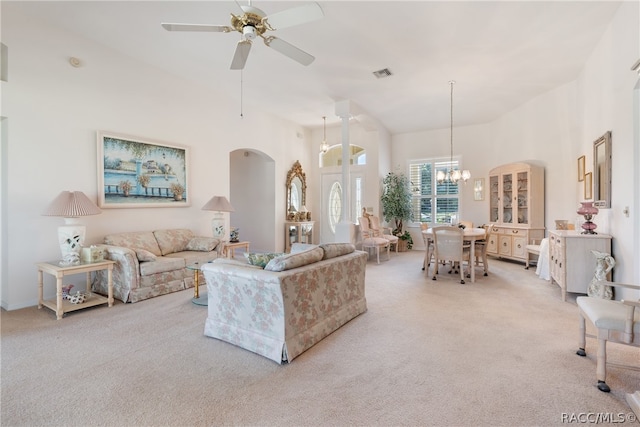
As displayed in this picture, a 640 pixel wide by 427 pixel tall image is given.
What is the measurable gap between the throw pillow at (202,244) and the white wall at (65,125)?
1.82 ft

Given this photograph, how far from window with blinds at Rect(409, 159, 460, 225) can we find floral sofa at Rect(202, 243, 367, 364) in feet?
18.4

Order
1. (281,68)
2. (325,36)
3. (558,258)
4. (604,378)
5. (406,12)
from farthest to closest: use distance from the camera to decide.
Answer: (281,68)
(558,258)
(325,36)
(406,12)
(604,378)

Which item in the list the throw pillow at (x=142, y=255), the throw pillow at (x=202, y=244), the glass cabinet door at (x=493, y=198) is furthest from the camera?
the glass cabinet door at (x=493, y=198)

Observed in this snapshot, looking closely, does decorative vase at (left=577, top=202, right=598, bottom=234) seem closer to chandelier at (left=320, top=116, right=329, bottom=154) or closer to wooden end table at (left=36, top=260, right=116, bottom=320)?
chandelier at (left=320, top=116, right=329, bottom=154)

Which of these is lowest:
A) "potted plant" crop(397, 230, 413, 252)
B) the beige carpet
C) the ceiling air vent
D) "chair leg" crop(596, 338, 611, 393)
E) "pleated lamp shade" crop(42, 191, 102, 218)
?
the beige carpet

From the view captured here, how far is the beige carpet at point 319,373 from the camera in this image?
1.78 meters

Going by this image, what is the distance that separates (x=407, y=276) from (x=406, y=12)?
3.67 m

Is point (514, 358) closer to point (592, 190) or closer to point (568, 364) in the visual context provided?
point (568, 364)

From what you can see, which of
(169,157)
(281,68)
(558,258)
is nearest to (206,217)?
(169,157)

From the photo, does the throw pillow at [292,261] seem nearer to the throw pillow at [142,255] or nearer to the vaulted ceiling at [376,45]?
the throw pillow at [142,255]

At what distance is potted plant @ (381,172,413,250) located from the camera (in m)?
7.53

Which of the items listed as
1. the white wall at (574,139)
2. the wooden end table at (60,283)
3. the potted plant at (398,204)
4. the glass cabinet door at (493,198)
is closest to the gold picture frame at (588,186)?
the white wall at (574,139)

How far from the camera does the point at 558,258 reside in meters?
3.98

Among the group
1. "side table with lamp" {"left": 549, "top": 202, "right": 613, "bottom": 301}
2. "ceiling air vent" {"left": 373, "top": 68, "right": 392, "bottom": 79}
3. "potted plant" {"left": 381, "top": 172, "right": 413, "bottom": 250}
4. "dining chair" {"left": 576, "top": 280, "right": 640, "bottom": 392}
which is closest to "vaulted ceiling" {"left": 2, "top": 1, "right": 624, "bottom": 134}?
"ceiling air vent" {"left": 373, "top": 68, "right": 392, "bottom": 79}
